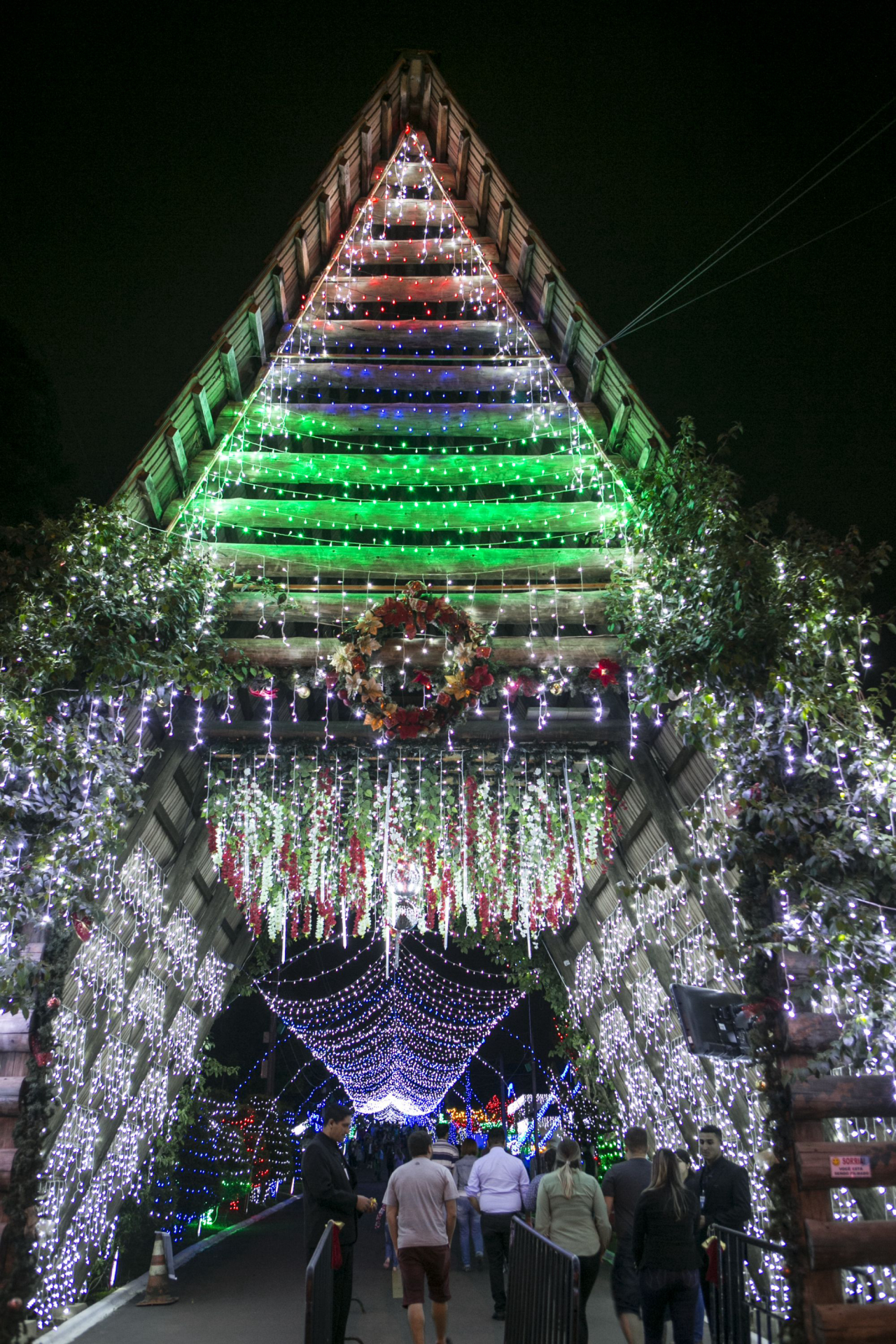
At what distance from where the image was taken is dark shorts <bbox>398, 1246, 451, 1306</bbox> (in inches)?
192

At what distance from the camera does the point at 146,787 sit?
19.4 feet

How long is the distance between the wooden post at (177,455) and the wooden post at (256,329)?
121 centimetres

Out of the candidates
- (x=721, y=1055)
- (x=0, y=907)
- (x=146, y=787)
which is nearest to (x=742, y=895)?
(x=721, y=1055)

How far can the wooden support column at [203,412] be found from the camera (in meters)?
7.05

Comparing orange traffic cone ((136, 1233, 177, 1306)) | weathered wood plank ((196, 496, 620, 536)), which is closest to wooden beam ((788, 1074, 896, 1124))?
weathered wood plank ((196, 496, 620, 536))

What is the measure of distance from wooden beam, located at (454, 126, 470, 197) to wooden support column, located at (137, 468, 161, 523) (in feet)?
14.7

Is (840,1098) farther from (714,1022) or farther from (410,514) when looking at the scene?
(410,514)

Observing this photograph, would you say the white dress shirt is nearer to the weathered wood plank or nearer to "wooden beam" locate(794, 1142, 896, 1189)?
"wooden beam" locate(794, 1142, 896, 1189)

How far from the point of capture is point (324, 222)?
8414 mm

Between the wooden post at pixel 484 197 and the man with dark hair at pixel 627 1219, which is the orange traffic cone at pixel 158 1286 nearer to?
the man with dark hair at pixel 627 1219

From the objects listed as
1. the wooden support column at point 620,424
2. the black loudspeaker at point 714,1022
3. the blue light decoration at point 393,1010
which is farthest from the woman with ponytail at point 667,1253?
the blue light decoration at point 393,1010

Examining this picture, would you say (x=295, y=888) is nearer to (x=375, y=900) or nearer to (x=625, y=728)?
(x=375, y=900)

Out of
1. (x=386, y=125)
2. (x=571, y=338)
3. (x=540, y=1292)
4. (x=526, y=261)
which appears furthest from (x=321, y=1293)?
(x=386, y=125)

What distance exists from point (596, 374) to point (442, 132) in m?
3.47
